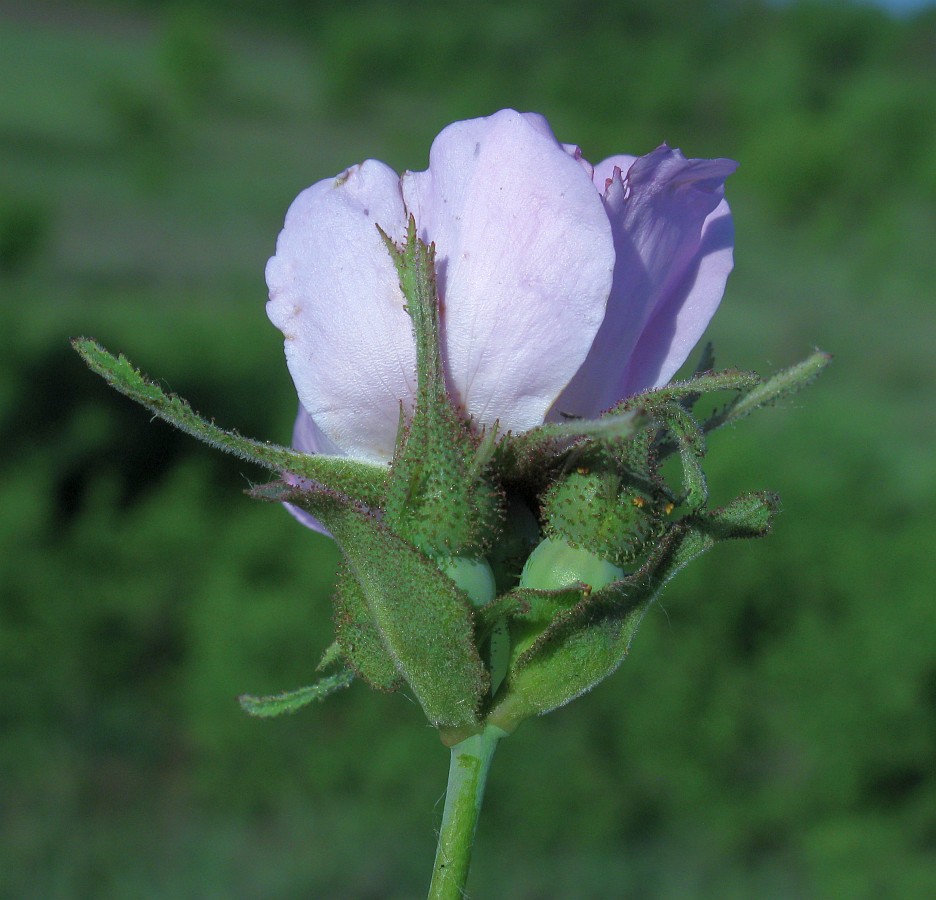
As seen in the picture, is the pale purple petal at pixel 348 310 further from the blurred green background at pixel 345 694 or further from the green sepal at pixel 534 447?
the blurred green background at pixel 345 694

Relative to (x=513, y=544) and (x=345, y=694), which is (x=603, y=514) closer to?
(x=513, y=544)

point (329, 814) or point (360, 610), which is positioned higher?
point (360, 610)

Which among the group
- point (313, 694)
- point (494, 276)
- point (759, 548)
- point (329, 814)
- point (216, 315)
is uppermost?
point (494, 276)

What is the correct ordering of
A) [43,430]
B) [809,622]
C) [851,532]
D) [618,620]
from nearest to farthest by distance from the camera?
[618,620] < [809,622] < [851,532] < [43,430]

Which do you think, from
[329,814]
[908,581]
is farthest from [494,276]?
[908,581]

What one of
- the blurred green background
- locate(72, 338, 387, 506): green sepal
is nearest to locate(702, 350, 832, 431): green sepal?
the blurred green background

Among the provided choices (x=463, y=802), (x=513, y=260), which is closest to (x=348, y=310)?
(x=513, y=260)

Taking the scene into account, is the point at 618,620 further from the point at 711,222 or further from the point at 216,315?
the point at 216,315
